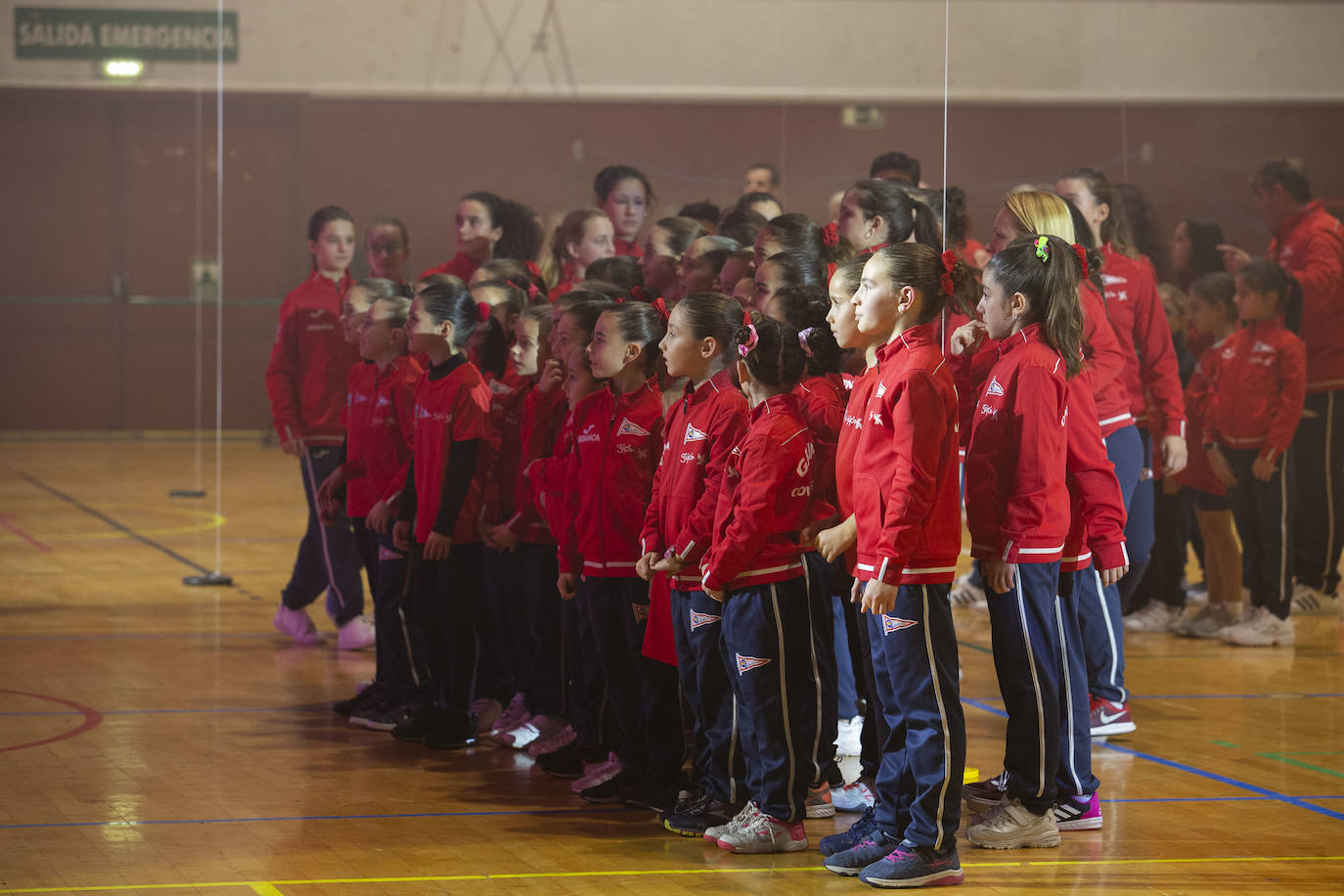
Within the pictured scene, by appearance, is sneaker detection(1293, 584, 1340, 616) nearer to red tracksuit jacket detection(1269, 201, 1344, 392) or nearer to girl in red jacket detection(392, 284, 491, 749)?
red tracksuit jacket detection(1269, 201, 1344, 392)

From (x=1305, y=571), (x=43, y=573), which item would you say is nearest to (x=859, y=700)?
(x=1305, y=571)

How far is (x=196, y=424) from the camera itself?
11016 mm

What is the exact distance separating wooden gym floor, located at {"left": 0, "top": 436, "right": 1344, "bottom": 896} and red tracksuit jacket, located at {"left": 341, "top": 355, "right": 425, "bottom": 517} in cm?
69

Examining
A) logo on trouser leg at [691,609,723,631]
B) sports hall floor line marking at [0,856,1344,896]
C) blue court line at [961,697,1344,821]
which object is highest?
logo on trouser leg at [691,609,723,631]

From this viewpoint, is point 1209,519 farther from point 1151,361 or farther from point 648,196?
point 648,196

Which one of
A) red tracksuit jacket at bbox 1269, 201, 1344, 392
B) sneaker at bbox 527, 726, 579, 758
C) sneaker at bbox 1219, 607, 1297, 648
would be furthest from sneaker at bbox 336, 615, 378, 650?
red tracksuit jacket at bbox 1269, 201, 1344, 392

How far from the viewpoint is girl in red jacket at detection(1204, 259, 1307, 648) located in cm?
637

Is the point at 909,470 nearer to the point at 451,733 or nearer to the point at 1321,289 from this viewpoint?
the point at 451,733

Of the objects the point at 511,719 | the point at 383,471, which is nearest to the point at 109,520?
the point at 383,471

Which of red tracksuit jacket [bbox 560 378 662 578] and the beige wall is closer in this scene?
red tracksuit jacket [bbox 560 378 662 578]

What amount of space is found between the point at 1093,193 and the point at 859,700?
1837 mm

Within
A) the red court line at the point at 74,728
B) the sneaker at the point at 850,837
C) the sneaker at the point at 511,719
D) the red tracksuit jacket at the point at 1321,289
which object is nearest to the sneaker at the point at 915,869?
the sneaker at the point at 850,837

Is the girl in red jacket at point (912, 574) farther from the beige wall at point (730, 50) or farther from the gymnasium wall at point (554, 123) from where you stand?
the beige wall at point (730, 50)

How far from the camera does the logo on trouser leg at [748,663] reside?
353cm
